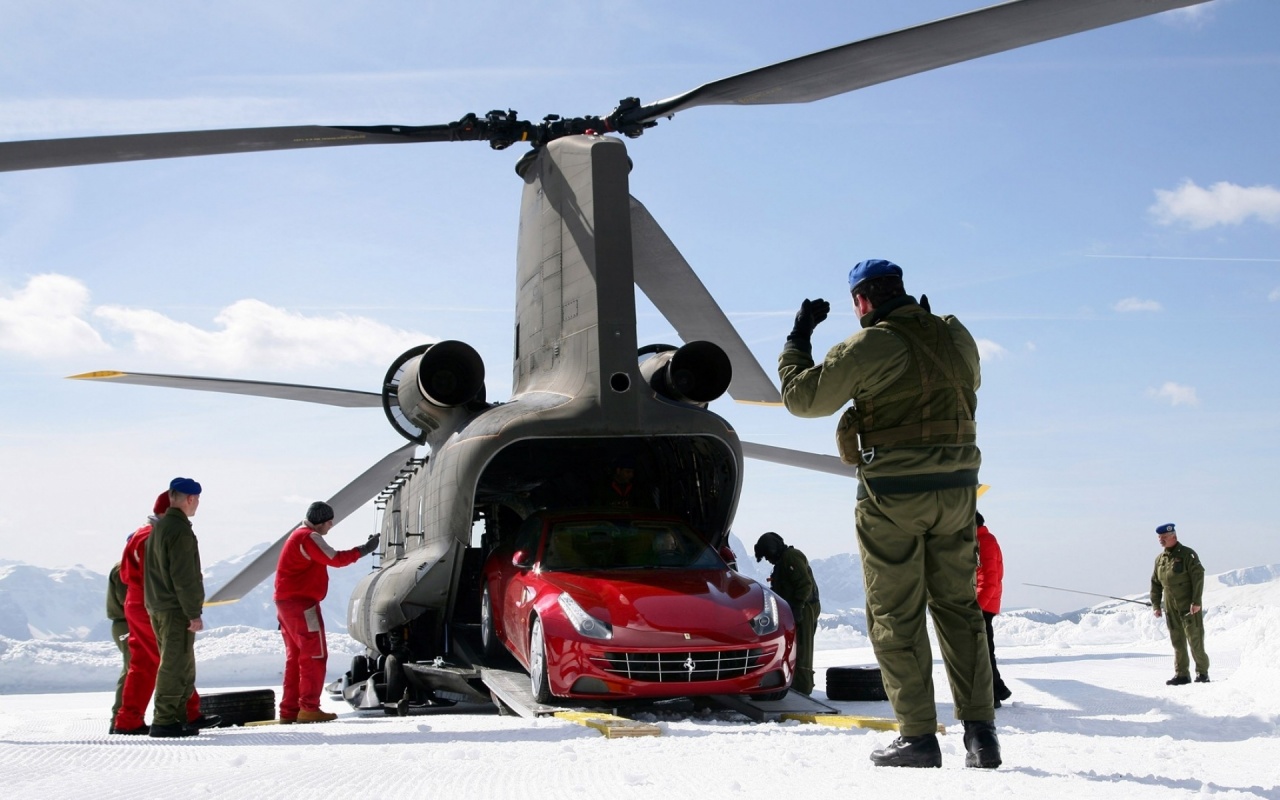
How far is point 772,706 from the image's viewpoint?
693 cm

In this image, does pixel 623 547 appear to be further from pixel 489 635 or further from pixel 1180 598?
pixel 1180 598

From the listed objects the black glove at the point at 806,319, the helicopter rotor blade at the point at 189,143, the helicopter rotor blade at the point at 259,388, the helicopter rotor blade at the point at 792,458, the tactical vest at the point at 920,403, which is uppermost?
Result: the helicopter rotor blade at the point at 189,143

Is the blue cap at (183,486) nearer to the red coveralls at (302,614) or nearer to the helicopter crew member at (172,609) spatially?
the helicopter crew member at (172,609)

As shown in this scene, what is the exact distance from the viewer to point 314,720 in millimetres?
7543

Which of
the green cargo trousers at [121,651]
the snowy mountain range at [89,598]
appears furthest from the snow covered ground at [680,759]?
the snowy mountain range at [89,598]

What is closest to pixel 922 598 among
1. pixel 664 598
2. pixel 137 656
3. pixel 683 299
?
pixel 664 598

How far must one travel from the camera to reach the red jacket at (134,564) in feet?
22.3

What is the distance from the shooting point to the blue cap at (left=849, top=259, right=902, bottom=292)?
4156 mm

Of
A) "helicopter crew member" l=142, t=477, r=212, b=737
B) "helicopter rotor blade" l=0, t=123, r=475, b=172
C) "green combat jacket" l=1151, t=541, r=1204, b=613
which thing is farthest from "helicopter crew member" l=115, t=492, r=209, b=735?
"green combat jacket" l=1151, t=541, r=1204, b=613

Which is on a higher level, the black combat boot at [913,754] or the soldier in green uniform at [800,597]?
the soldier in green uniform at [800,597]

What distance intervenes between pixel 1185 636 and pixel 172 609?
10123mm

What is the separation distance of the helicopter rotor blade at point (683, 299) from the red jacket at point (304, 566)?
155 inches

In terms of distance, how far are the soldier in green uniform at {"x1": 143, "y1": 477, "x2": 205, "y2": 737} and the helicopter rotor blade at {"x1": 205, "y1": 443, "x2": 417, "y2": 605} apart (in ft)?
16.6

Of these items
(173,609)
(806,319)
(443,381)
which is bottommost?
(173,609)
